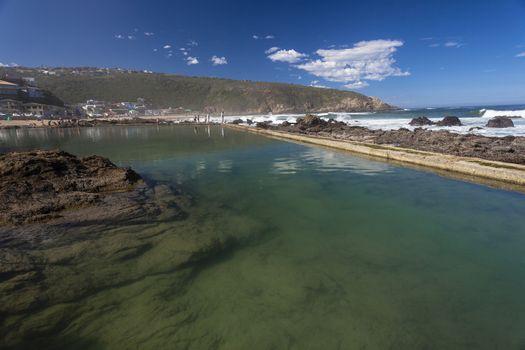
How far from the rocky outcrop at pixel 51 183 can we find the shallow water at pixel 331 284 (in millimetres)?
2319

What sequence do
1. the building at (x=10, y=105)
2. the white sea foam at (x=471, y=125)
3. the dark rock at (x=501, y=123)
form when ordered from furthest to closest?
the building at (x=10, y=105) < the dark rock at (x=501, y=123) < the white sea foam at (x=471, y=125)

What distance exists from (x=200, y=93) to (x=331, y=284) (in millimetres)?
117293

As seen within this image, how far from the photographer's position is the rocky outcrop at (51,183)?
556cm

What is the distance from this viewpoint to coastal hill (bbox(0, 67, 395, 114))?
3848 inches

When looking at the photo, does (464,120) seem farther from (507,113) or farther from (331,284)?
(331,284)

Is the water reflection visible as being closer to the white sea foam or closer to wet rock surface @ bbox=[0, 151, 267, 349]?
wet rock surface @ bbox=[0, 151, 267, 349]

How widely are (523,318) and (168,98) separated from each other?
114529 mm

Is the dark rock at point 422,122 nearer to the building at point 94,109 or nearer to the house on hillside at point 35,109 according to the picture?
the house on hillside at point 35,109

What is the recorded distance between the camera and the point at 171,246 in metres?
4.28

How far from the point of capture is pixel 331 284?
11.2 ft

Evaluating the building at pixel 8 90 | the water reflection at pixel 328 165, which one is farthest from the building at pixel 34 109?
the water reflection at pixel 328 165

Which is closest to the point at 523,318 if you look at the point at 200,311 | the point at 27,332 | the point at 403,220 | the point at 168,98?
the point at 403,220

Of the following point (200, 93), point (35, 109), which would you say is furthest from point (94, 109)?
point (200, 93)

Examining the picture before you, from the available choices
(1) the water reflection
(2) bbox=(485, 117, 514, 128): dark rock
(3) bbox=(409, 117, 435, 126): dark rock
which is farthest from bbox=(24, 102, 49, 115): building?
(2) bbox=(485, 117, 514, 128): dark rock
